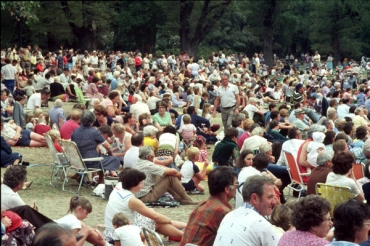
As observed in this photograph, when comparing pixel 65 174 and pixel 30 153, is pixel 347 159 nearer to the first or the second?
pixel 65 174

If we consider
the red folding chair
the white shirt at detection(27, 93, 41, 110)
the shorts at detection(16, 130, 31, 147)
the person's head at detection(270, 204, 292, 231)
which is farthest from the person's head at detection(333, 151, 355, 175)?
the white shirt at detection(27, 93, 41, 110)

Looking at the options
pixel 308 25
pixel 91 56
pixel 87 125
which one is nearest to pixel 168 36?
pixel 308 25

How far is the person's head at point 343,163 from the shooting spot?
354 inches

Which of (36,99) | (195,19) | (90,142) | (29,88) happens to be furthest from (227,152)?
(195,19)

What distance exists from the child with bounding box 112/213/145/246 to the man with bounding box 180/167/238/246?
4.75ft

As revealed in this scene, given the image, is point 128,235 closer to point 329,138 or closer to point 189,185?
point 189,185

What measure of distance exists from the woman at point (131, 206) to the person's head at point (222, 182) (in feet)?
7.11

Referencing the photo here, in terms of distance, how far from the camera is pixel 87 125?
40.7 ft

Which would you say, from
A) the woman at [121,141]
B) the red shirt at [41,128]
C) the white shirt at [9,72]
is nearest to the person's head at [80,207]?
the woman at [121,141]

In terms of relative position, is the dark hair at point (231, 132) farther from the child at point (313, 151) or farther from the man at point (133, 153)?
the man at point (133, 153)

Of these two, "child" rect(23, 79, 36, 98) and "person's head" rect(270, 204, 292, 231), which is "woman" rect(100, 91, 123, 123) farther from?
"person's head" rect(270, 204, 292, 231)

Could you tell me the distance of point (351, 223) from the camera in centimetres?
493

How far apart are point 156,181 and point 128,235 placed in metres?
3.21

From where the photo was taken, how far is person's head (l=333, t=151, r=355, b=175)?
354 inches
